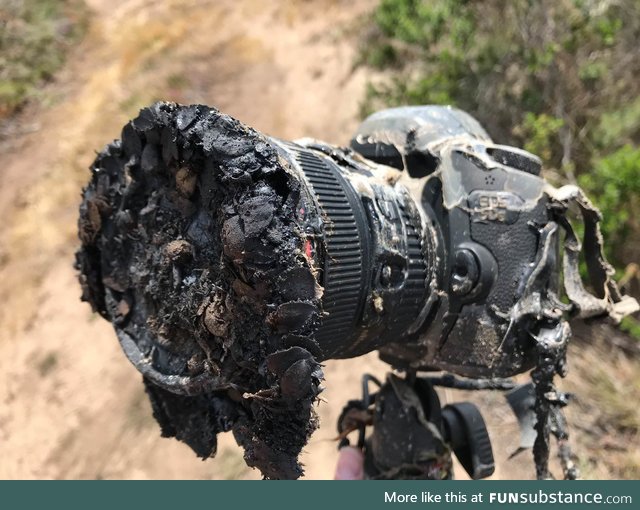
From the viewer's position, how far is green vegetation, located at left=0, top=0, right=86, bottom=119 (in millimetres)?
3725

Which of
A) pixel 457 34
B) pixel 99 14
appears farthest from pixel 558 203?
pixel 99 14

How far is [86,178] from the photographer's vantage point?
3.24m

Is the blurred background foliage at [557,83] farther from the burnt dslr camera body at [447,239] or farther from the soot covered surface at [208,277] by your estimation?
the soot covered surface at [208,277]

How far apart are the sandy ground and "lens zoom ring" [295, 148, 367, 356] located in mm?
1262

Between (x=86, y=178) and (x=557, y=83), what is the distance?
2337mm

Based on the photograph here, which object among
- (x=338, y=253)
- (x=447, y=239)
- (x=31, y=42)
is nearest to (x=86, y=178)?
(x=31, y=42)

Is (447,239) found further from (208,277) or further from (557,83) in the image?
(557,83)

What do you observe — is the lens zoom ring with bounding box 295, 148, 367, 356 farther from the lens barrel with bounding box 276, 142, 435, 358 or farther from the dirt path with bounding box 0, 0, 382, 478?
the dirt path with bounding box 0, 0, 382, 478

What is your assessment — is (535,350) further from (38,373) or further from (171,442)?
(38,373)

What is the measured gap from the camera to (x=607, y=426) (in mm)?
1806

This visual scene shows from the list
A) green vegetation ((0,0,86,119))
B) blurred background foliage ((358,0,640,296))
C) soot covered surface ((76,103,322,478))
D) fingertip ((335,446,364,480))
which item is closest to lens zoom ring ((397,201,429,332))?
soot covered surface ((76,103,322,478))

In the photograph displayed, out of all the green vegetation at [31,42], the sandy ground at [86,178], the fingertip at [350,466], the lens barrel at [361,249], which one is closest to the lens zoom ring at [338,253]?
the lens barrel at [361,249]

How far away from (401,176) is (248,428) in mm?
498

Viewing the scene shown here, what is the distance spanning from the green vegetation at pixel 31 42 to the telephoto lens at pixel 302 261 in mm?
3257
